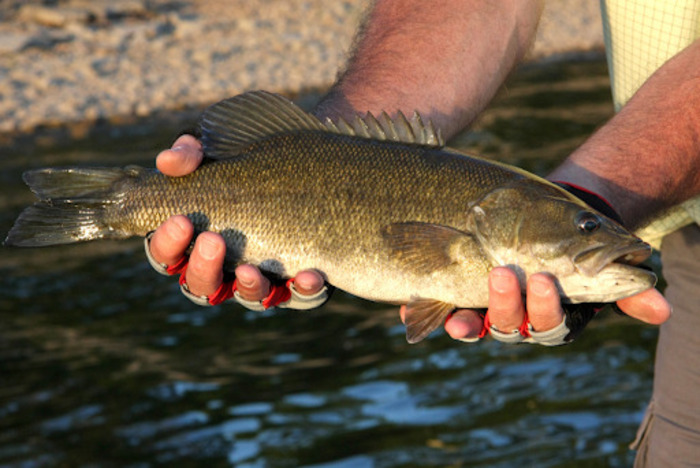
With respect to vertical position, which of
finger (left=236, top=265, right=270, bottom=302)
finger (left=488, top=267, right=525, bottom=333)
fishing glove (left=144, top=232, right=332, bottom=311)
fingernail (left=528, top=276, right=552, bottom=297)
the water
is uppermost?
fingernail (left=528, top=276, right=552, bottom=297)

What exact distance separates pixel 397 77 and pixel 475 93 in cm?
37

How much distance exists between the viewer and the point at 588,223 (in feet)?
10.7

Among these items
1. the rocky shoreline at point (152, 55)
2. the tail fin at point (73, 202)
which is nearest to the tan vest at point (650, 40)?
the tail fin at point (73, 202)

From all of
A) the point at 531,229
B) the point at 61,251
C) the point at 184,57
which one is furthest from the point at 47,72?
the point at 531,229

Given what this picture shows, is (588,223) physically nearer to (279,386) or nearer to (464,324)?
(464,324)

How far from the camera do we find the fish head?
3209mm

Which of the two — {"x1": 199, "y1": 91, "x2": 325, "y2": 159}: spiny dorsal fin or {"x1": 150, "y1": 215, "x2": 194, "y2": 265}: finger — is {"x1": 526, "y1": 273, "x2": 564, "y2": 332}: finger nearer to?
{"x1": 199, "y1": 91, "x2": 325, "y2": 159}: spiny dorsal fin

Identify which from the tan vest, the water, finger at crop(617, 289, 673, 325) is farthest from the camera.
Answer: the water

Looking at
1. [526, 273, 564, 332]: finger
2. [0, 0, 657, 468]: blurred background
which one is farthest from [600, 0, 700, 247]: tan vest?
[526, 273, 564, 332]: finger

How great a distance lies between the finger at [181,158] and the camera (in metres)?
3.47

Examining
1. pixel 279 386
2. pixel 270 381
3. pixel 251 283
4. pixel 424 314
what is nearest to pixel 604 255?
pixel 424 314

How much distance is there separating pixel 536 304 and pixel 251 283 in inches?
40.7

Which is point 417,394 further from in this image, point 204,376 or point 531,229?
point 531,229

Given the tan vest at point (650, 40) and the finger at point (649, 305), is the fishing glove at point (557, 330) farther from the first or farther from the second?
the tan vest at point (650, 40)
